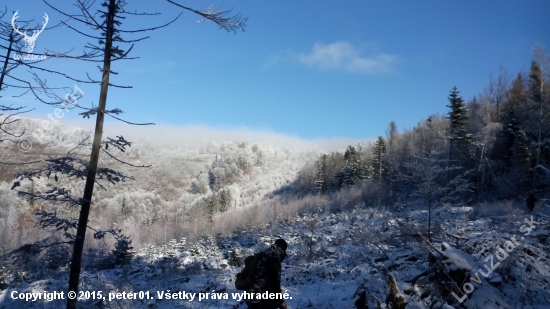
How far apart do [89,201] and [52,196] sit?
23.0 inches

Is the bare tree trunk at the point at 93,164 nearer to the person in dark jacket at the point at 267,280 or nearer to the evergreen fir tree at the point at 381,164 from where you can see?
the person in dark jacket at the point at 267,280

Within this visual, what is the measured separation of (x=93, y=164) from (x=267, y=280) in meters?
3.99

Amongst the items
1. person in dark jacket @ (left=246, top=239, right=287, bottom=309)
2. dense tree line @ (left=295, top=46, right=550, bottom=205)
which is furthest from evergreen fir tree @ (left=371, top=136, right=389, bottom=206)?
person in dark jacket @ (left=246, top=239, right=287, bottom=309)

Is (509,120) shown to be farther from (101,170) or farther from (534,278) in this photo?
(101,170)

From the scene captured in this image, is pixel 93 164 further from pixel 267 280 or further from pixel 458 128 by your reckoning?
pixel 458 128

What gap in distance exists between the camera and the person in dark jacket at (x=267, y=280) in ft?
16.7

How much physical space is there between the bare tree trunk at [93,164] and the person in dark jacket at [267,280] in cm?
336

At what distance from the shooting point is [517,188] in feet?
99.3

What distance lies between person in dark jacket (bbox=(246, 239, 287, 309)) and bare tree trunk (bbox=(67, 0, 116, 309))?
336 cm

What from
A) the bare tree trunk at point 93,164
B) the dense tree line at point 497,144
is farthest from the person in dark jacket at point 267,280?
the dense tree line at point 497,144

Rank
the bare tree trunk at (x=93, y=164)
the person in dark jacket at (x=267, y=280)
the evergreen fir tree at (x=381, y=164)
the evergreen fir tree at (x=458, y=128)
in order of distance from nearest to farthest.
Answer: the person in dark jacket at (x=267, y=280), the bare tree trunk at (x=93, y=164), the evergreen fir tree at (x=458, y=128), the evergreen fir tree at (x=381, y=164)

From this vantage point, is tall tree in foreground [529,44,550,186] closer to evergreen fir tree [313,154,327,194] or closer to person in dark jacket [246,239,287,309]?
person in dark jacket [246,239,287,309]

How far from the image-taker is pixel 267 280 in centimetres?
511

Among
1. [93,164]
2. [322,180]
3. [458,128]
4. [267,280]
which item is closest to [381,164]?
[458,128]
